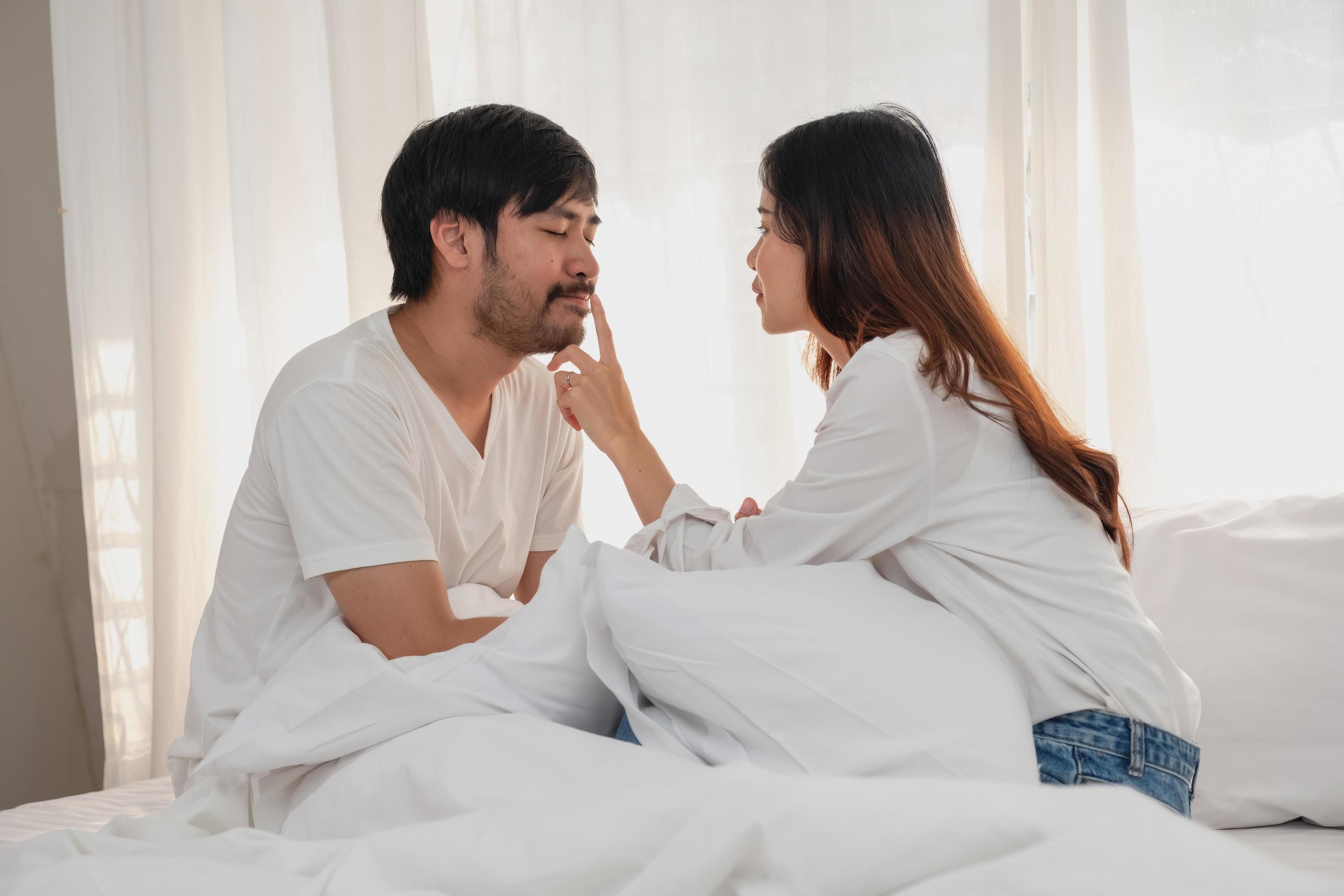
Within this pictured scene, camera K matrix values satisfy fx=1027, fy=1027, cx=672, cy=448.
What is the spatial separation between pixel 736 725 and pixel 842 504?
0.30 metres

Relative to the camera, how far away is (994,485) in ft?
3.67

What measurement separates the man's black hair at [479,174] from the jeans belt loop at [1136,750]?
108cm

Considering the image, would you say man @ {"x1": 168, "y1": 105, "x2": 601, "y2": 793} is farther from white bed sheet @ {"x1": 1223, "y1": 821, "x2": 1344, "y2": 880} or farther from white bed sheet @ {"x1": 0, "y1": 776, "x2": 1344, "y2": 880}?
white bed sheet @ {"x1": 1223, "y1": 821, "x2": 1344, "y2": 880}

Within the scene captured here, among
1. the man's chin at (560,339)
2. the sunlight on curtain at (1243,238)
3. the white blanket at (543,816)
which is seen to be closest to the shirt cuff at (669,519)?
the white blanket at (543,816)

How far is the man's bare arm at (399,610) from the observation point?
4.20ft

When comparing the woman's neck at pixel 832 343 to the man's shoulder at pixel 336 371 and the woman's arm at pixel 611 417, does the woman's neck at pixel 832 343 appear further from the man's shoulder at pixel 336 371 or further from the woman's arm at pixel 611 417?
the man's shoulder at pixel 336 371

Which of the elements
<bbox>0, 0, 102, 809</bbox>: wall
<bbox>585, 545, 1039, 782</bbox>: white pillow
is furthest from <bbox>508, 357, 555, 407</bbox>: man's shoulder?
<bbox>0, 0, 102, 809</bbox>: wall

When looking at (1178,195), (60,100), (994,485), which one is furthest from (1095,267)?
(60,100)

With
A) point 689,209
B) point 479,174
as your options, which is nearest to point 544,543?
point 479,174

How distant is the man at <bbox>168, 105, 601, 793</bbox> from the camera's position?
1.31 metres

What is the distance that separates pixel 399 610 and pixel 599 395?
1.48 feet

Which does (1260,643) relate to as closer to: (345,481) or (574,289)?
(574,289)

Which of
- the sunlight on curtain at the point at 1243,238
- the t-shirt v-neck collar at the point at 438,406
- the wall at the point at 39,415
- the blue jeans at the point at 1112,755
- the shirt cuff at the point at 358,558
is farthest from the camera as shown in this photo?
the wall at the point at 39,415

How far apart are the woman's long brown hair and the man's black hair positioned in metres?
0.38
